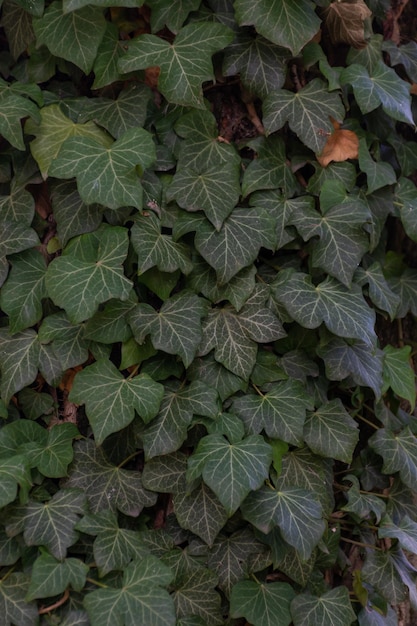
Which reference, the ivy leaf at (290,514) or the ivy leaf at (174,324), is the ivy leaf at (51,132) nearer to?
the ivy leaf at (174,324)

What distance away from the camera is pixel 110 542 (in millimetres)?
1462

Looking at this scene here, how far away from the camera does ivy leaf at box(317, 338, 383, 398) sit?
161cm

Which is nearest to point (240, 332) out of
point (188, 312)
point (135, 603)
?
point (188, 312)

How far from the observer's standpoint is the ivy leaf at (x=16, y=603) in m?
1.43

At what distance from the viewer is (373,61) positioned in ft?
5.67

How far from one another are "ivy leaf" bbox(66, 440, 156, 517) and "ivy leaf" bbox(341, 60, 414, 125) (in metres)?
0.98

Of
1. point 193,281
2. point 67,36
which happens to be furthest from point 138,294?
point 67,36

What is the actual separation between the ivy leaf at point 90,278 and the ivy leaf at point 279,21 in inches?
20.5

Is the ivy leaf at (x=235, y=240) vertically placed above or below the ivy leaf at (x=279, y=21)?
below

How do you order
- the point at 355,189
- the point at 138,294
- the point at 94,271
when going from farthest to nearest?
1. the point at 355,189
2. the point at 138,294
3. the point at 94,271

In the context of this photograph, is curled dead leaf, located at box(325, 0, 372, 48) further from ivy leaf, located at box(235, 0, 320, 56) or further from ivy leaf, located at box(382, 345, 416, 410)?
ivy leaf, located at box(382, 345, 416, 410)

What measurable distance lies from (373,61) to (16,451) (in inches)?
48.5

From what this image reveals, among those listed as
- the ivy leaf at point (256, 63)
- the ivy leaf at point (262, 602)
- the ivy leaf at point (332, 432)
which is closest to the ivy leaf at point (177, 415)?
the ivy leaf at point (332, 432)

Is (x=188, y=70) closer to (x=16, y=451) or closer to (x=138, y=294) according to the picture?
(x=138, y=294)
